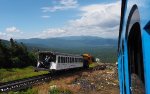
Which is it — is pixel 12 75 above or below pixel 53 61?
below

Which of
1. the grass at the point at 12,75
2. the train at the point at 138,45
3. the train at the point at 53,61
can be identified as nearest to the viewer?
the train at the point at 138,45

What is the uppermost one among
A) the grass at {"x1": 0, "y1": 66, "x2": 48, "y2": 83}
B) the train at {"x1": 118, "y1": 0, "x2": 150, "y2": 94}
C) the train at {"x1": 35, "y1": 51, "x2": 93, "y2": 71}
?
the train at {"x1": 118, "y1": 0, "x2": 150, "y2": 94}

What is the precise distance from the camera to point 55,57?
38438mm

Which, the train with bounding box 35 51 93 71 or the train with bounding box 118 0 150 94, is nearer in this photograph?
the train with bounding box 118 0 150 94

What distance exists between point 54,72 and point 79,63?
930 centimetres

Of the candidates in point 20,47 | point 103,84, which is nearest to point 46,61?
point 103,84

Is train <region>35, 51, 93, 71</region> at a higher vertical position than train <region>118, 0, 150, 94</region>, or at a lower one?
lower

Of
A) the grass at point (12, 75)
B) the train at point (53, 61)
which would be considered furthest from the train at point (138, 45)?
the grass at point (12, 75)

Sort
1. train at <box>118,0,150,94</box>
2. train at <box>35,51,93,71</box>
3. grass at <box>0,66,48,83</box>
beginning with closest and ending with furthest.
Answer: train at <box>118,0,150,94</box>, train at <box>35,51,93,71</box>, grass at <box>0,66,48,83</box>

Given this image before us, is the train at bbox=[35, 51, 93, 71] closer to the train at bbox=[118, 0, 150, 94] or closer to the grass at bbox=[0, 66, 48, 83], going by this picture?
the grass at bbox=[0, 66, 48, 83]

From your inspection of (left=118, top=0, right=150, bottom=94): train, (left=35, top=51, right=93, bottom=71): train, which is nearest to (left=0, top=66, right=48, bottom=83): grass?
(left=35, top=51, right=93, bottom=71): train

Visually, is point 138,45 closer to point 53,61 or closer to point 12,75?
point 53,61

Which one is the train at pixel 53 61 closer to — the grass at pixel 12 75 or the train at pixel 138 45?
the grass at pixel 12 75

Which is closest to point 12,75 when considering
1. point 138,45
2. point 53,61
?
point 53,61
